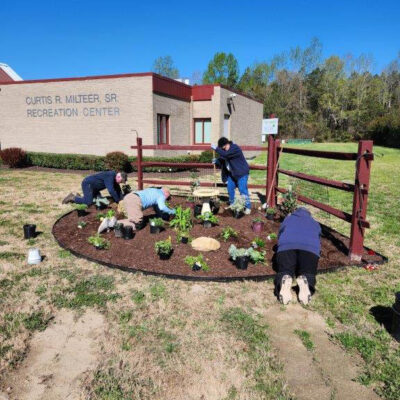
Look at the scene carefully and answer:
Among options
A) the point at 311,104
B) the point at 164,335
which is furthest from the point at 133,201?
the point at 311,104

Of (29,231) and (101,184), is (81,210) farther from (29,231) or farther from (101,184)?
(29,231)

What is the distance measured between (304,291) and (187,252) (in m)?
2.02

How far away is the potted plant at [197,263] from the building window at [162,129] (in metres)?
14.2

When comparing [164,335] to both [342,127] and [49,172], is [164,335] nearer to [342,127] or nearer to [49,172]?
[49,172]

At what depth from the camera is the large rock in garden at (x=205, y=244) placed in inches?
218

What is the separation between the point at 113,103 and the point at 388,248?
50.6ft

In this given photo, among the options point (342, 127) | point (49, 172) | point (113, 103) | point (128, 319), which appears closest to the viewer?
point (128, 319)

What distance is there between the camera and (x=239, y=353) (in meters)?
3.19

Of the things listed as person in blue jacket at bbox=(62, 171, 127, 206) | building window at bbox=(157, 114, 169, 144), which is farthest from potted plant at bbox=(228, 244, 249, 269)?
building window at bbox=(157, 114, 169, 144)

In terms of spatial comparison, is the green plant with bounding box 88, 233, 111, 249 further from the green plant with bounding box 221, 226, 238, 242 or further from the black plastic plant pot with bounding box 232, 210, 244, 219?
the black plastic plant pot with bounding box 232, 210, 244, 219

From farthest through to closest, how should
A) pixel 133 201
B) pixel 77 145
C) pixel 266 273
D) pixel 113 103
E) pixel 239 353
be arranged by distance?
pixel 77 145 → pixel 113 103 → pixel 133 201 → pixel 266 273 → pixel 239 353

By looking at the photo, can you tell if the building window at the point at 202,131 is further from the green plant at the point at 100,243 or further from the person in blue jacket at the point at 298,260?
the person in blue jacket at the point at 298,260

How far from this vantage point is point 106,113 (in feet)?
60.1

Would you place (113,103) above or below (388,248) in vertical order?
above
